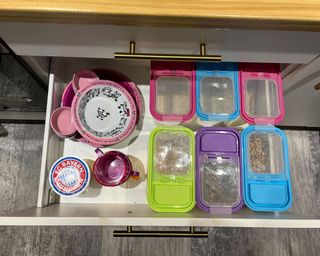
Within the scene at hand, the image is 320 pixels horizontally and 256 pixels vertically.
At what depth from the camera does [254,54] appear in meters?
0.60

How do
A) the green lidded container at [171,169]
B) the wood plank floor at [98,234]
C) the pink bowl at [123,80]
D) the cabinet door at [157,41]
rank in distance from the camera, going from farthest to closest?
the wood plank floor at [98,234] → the pink bowl at [123,80] → the green lidded container at [171,169] → the cabinet door at [157,41]

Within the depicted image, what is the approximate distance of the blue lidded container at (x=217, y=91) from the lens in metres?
0.69

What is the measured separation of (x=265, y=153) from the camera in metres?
0.71

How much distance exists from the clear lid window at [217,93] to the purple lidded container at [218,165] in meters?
0.07

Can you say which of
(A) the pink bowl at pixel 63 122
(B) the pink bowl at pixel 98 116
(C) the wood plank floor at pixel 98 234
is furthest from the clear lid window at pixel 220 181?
(C) the wood plank floor at pixel 98 234

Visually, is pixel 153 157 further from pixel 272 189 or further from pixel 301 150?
pixel 301 150

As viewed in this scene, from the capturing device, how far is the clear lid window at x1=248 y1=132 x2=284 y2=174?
0.69 meters

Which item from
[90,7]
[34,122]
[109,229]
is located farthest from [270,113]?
[34,122]

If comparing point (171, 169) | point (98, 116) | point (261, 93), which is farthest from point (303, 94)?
point (98, 116)

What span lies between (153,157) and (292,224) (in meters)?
0.32

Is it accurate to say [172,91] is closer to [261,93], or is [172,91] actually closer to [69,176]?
[261,93]

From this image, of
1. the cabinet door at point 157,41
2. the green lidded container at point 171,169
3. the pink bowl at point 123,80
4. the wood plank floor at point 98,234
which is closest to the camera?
the cabinet door at point 157,41

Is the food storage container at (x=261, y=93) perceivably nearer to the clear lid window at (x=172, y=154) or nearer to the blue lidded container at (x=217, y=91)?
the blue lidded container at (x=217, y=91)

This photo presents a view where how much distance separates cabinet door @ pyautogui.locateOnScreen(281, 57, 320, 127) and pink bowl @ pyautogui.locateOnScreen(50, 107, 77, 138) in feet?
1.86
